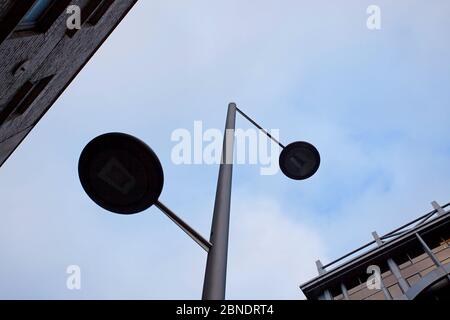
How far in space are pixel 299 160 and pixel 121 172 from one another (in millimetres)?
3434

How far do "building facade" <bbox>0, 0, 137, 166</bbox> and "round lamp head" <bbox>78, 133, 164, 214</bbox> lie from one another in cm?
424

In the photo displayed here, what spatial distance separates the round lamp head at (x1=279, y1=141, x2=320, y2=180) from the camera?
5.39m

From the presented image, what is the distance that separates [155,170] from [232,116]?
2.54m

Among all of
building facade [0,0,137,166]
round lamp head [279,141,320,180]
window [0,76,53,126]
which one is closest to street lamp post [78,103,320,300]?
round lamp head [279,141,320,180]

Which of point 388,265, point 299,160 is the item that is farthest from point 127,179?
point 388,265

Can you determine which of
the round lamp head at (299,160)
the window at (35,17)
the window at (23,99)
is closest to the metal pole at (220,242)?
the round lamp head at (299,160)

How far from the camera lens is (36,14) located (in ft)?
23.1

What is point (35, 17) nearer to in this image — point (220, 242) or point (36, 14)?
point (36, 14)

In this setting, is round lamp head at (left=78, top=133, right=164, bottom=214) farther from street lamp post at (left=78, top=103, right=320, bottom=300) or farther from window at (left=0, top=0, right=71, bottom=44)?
window at (left=0, top=0, right=71, bottom=44)
